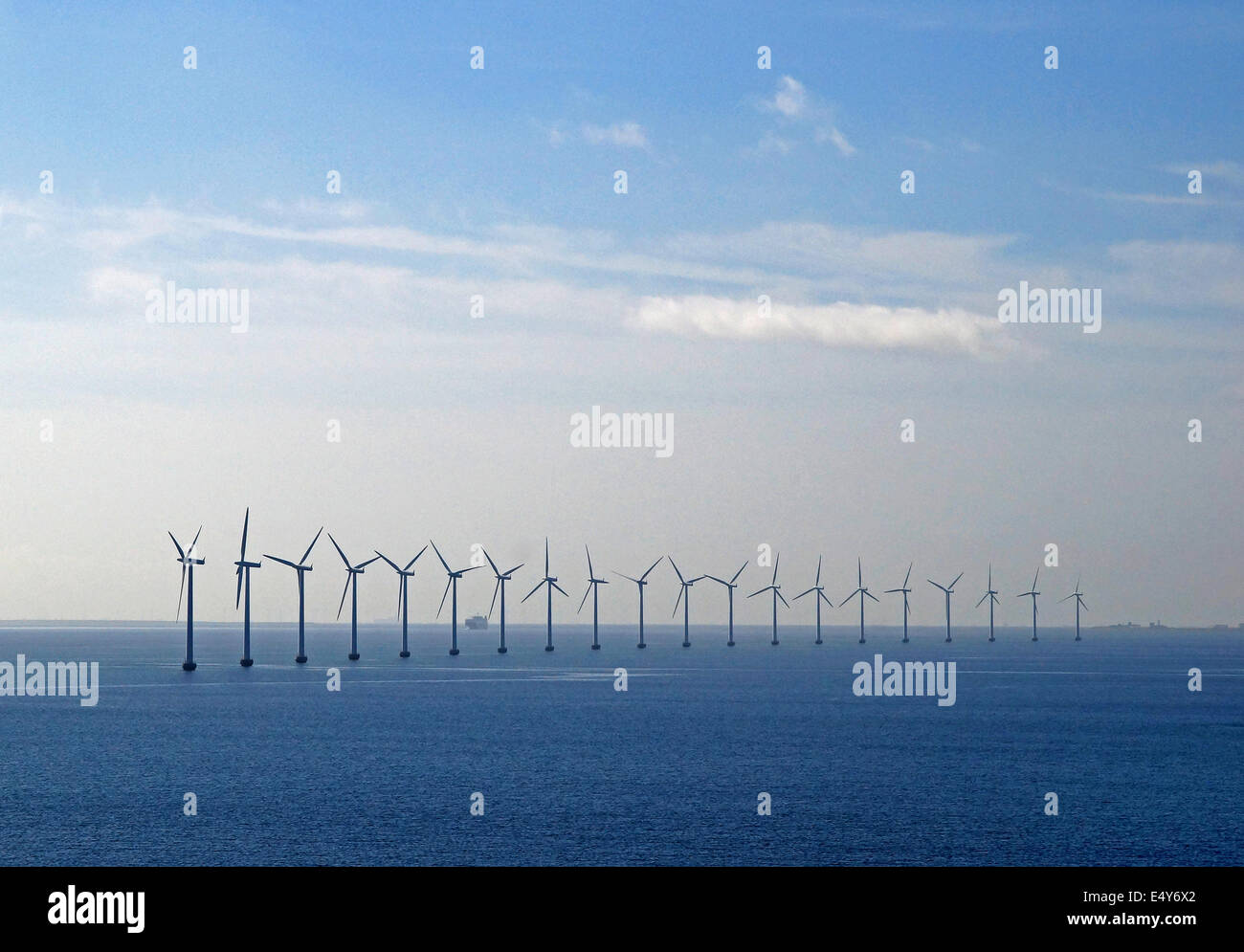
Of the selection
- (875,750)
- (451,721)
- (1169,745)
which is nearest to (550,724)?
(451,721)
